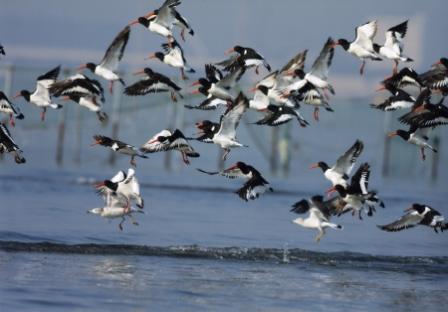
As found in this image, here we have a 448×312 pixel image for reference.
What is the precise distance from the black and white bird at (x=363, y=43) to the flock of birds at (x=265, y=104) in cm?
2

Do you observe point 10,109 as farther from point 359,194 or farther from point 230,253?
point 359,194

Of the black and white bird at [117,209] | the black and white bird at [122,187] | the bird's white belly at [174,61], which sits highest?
the bird's white belly at [174,61]

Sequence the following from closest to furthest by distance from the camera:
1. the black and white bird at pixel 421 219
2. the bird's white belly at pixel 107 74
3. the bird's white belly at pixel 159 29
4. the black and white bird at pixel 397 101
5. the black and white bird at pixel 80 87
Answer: the black and white bird at pixel 421 219, the black and white bird at pixel 397 101, the bird's white belly at pixel 159 29, the black and white bird at pixel 80 87, the bird's white belly at pixel 107 74

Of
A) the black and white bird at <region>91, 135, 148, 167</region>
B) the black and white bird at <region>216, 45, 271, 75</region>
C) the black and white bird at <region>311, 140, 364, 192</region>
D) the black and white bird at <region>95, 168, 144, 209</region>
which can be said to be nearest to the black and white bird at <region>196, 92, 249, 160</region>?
the black and white bird at <region>216, 45, 271, 75</region>

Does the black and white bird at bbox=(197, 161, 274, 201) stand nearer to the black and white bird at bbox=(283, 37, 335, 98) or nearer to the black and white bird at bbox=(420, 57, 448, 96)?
the black and white bird at bbox=(283, 37, 335, 98)

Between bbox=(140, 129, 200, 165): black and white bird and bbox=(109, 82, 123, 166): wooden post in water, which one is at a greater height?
bbox=(109, 82, 123, 166): wooden post in water

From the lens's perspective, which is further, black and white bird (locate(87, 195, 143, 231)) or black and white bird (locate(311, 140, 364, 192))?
black and white bird (locate(87, 195, 143, 231))

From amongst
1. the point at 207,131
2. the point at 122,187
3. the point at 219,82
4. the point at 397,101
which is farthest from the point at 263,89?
the point at 122,187

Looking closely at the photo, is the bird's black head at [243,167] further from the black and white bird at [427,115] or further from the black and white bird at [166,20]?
the black and white bird at [427,115]

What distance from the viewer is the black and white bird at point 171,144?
18891 millimetres

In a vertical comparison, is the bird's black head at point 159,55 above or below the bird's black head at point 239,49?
below

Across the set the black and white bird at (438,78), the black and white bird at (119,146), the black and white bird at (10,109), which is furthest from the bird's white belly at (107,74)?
the black and white bird at (438,78)

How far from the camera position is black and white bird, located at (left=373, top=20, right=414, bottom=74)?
758 inches

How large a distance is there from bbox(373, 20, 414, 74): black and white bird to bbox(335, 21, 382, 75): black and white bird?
14 centimetres
